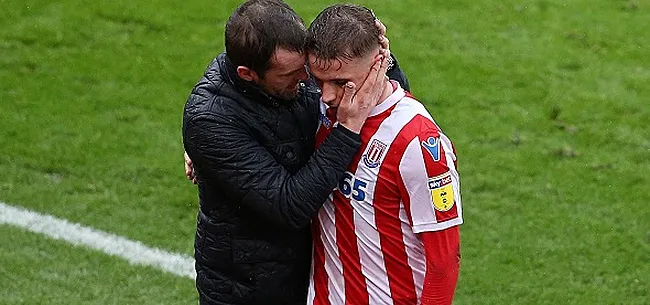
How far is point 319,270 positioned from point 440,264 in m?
0.50

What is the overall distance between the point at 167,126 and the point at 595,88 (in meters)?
3.13

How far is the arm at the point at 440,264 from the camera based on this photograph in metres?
2.64

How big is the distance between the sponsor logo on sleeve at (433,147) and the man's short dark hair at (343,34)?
289 millimetres

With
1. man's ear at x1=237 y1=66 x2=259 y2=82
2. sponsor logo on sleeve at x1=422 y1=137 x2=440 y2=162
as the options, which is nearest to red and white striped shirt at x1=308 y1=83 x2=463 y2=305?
sponsor logo on sleeve at x1=422 y1=137 x2=440 y2=162

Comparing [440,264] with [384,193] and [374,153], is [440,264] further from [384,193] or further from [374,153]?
[374,153]

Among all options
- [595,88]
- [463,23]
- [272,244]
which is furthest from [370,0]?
[272,244]

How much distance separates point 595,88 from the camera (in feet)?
23.3

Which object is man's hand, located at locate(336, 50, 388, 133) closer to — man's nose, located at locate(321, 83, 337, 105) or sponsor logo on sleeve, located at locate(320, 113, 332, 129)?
man's nose, located at locate(321, 83, 337, 105)

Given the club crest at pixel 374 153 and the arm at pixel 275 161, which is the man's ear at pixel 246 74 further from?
the club crest at pixel 374 153

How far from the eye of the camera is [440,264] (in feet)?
8.68

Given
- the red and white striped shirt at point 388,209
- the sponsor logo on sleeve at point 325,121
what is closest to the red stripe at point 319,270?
the red and white striped shirt at point 388,209

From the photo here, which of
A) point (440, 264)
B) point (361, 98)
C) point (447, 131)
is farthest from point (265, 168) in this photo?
point (447, 131)

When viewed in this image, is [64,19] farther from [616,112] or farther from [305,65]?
[305,65]

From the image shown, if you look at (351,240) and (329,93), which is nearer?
(329,93)
